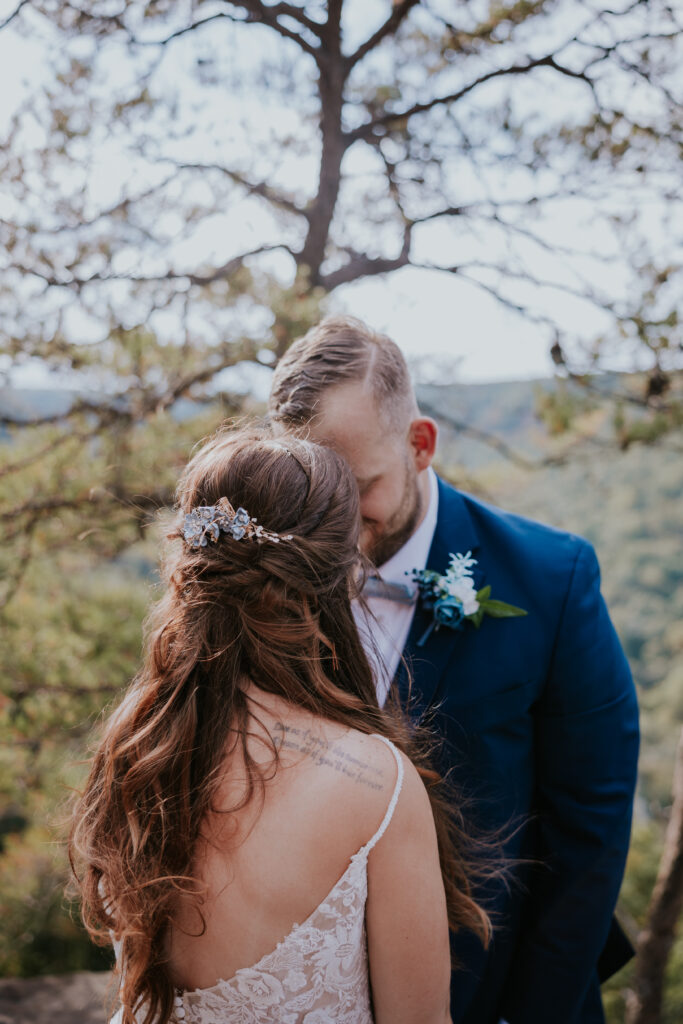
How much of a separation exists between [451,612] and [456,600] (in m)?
0.04

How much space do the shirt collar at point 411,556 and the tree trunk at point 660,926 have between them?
270 centimetres

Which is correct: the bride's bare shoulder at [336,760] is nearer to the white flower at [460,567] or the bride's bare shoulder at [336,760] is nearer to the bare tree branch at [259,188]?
the white flower at [460,567]

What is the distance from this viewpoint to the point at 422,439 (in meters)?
2.24

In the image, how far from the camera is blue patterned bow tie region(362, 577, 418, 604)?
2135mm

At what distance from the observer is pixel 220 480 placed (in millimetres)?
1452

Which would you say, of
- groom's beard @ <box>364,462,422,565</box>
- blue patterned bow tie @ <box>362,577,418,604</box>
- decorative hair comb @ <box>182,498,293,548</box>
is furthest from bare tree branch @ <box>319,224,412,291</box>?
decorative hair comb @ <box>182,498,293,548</box>

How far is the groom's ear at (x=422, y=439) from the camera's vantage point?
2229 millimetres

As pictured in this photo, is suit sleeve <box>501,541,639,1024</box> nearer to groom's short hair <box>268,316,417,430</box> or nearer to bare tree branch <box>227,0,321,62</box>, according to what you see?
groom's short hair <box>268,316,417,430</box>

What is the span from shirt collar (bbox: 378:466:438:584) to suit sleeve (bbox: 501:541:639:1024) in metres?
0.44

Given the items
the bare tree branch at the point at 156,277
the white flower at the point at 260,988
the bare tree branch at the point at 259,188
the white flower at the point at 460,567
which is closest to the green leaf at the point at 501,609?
the white flower at the point at 460,567

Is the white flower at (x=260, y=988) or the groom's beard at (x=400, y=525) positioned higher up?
the groom's beard at (x=400, y=525)

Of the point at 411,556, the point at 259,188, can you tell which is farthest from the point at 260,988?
the point at 259,188

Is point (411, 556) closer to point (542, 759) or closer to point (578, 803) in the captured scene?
point (542, 759)

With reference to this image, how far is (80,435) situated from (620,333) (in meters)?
2.95
